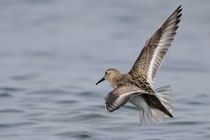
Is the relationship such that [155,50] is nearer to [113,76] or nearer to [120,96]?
[113,76]

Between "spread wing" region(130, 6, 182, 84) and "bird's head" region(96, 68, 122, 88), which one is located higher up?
"spread wing" region(130, 6, 182, 84)

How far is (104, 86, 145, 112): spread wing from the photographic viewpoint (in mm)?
6263

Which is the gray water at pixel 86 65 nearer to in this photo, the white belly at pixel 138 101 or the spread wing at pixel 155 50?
the white belly at pixel 138 101

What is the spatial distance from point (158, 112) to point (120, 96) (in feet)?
3.10

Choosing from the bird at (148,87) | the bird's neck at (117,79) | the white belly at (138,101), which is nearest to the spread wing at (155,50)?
the bird at (148,87)

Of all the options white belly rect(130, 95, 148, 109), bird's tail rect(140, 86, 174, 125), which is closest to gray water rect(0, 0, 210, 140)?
bird's tail rect(140, 86, 174, 125)

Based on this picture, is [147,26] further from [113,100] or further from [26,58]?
[113,100]

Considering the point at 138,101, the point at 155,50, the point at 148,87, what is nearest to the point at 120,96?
the point at 138,101

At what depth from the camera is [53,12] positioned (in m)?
15.5

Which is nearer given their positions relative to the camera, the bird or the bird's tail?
the bird

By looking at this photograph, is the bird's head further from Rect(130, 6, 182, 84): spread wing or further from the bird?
Rect(130, 6, 182, 84): spread wing

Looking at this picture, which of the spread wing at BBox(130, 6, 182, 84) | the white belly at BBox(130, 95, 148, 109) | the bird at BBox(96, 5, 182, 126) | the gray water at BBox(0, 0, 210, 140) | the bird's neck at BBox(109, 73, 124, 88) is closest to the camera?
the bird at BBox(96, 5, 182, 126)

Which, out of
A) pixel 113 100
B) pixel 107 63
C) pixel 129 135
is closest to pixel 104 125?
pixel 129 135

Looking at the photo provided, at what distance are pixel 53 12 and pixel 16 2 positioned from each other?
126 centimetres
